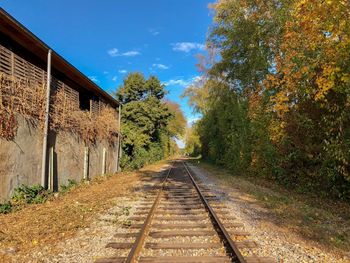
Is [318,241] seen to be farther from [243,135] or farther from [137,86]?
[137,86]

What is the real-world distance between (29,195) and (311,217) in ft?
28.4

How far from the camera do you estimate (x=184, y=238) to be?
6.34 meters

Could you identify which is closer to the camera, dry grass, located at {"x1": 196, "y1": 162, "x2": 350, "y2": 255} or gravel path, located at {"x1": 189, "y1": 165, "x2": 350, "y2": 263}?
gravel path, located at {"x1": 189, "y1": 165, "x2": 350, "y2": 263}

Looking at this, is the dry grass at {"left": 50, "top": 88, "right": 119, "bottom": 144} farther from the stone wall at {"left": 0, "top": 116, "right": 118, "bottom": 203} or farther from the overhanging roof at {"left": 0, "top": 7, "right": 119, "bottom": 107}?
the overhanging roof at {"left": 0, "top": 7, "right": 119, "bottom": 107}

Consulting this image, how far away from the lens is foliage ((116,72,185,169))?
32.3 meters

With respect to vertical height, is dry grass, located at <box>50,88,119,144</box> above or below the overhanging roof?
below

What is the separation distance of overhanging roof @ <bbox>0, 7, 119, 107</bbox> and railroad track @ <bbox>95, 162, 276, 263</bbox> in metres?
6.72

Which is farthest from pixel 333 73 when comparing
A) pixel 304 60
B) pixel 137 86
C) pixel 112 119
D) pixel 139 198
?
pixel 137 86

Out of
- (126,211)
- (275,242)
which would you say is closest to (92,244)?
(126,211)

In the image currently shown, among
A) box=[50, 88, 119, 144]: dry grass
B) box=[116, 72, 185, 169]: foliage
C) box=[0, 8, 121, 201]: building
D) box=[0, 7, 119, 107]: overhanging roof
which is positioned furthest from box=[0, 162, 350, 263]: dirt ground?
box=[116, 72, 185, 169]: foliage

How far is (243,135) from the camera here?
21.9m

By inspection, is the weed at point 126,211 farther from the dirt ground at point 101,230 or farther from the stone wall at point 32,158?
the stone wall at point 32,158

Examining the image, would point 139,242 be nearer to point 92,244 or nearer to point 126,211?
point 92,244

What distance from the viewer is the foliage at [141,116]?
32.3m
